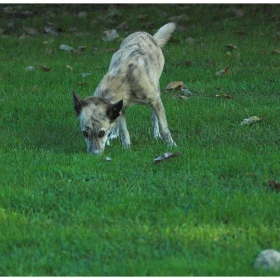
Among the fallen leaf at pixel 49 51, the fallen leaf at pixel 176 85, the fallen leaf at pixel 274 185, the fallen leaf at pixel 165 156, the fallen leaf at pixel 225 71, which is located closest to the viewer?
the fallen leaf at pixel 274 185

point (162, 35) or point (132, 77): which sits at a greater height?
point (132, 77)

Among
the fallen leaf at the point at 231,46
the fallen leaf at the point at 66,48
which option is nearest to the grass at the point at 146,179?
the fallen leaf at the point at 231,46

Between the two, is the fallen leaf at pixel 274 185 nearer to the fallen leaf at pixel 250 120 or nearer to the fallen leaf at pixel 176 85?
the fallen leaf at pixel 250 120

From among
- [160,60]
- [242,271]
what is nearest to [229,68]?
[160,60]

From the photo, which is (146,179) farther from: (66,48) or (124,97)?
(66,48)

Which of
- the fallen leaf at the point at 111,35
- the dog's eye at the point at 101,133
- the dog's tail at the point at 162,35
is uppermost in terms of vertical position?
the dog's tail at the point at 162,35

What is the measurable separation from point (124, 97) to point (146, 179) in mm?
2053

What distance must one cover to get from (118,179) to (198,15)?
11.4 meters

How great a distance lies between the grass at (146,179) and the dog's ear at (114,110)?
43 centimetres

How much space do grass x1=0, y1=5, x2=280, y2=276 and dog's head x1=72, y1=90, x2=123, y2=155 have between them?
0.76 feet

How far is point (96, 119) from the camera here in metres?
8.39

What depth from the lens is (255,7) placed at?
17875mm

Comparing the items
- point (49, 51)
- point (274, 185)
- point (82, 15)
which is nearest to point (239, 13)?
point (82, 15)

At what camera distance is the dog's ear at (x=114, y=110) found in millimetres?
8344
